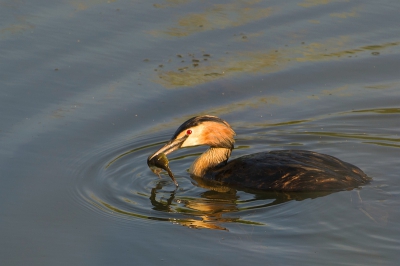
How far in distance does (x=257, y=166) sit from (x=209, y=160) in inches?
30.8

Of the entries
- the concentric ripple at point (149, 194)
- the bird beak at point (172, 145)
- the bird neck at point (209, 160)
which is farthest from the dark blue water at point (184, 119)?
the bird beak at point (172, 145)

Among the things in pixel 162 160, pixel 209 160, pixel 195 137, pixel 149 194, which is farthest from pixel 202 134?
pixel 149 194

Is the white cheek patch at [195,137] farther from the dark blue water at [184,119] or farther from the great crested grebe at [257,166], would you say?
the dark blue water at [184,119]

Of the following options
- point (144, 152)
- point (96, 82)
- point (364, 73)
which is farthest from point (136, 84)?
point (364, 73)

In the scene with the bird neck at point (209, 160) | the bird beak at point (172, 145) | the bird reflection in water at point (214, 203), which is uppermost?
the bird beak at point (172, 145)

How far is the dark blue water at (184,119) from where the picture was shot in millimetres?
7387

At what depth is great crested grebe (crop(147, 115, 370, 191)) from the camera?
27.9 feet

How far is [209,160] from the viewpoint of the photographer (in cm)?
945

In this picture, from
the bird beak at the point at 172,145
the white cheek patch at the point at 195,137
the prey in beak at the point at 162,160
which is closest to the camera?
the prey in beak at the point at 162,160

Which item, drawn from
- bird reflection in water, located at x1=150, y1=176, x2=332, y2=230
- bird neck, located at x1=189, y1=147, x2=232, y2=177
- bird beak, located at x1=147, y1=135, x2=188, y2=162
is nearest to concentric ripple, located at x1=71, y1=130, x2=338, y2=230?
bird reflection in water, located at x1=150, y1=176, x2=332, y2=230

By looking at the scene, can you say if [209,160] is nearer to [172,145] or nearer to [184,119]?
[172,145]

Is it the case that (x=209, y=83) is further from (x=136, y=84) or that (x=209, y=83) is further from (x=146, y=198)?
(x=146, y=198)

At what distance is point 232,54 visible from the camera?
1177cm

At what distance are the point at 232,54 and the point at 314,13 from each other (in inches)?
72.0
